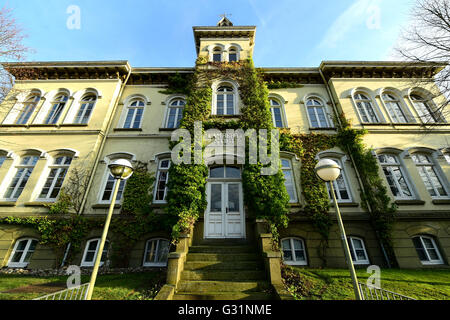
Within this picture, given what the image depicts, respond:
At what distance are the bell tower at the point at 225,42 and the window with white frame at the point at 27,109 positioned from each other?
428 inches

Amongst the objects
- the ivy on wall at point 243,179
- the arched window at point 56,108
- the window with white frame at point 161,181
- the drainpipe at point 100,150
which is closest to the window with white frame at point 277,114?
the ivy on wall at point 243,179

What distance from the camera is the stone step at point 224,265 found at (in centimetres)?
621

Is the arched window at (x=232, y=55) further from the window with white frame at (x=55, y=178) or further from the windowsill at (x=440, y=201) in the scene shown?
the windowsill at (x=440, y=201)

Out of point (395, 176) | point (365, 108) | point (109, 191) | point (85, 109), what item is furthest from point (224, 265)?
point (365, 108)

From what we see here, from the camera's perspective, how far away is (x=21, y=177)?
9.92 metres

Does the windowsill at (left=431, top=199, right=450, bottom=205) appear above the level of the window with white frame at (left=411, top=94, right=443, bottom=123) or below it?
below

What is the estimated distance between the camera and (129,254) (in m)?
8.29

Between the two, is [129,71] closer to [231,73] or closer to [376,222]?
[231,73]

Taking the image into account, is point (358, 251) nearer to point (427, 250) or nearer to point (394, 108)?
point (427, 250)

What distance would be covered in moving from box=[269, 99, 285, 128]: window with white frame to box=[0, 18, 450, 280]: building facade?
7 centimetres

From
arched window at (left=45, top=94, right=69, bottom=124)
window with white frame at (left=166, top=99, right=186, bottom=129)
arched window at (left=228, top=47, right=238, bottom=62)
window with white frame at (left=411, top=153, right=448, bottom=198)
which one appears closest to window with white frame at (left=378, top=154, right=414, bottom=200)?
window with white frame at (left=411, top=153, right=448, bottom=198)

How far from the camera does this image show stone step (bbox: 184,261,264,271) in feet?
20.4

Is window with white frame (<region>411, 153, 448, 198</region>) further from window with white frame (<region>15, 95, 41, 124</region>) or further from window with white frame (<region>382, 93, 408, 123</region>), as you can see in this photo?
window with white frame (<region>15, 95, 41, 124</region>)

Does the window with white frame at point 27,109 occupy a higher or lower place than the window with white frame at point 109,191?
higher
